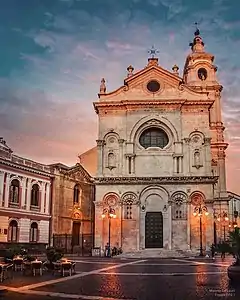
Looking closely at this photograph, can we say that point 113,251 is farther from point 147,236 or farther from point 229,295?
point 229,295

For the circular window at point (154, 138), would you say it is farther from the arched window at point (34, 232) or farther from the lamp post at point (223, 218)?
the arched window at point (34, 232)

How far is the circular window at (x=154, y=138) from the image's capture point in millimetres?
45719

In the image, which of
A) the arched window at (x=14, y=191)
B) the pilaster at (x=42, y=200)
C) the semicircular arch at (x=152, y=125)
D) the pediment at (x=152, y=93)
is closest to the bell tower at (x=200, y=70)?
the pediment at (x=152, y=93)

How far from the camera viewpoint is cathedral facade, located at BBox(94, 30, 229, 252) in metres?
42.5

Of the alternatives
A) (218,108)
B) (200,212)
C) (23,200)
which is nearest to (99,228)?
(23,200)

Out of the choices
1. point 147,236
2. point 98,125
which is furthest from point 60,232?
point 98,125

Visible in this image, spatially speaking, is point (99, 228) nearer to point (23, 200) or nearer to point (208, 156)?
point (23, 200)

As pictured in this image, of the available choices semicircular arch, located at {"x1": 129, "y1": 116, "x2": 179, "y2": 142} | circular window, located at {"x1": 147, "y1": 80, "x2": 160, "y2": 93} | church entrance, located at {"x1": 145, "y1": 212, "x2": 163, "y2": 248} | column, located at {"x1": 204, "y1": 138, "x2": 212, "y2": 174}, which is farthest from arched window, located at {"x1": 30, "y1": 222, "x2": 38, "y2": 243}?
circular window, located at {"x1": 147, "y1": 80, "x2": 160, "y2": 93}

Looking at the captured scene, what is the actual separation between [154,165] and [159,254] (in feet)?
31.2

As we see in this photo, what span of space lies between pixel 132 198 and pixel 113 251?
5982 mm

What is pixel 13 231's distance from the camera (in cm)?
3938

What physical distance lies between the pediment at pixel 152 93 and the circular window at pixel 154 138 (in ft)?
12.1

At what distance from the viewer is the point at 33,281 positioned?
17.9 meters

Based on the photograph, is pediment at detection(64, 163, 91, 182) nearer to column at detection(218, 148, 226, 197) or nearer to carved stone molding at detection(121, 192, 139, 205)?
carved stone molding at detection(121, 192, 139, 205)
